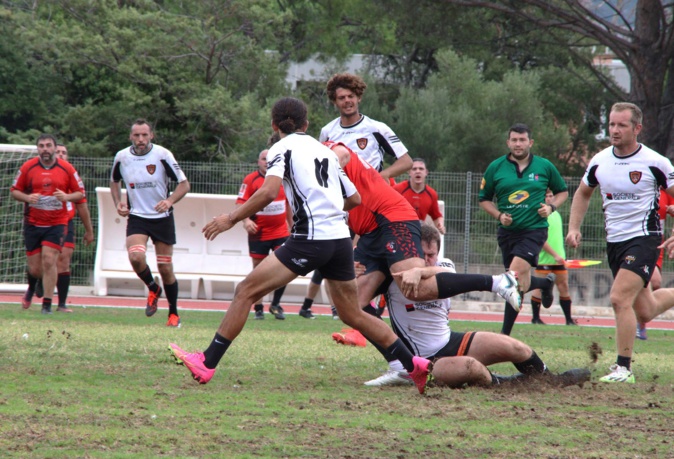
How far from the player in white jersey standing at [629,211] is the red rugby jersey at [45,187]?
7859 mm

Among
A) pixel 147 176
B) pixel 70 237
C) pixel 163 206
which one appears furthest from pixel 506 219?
pixel 70 237

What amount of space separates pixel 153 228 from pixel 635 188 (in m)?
6.08

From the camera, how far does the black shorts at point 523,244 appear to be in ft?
33.2

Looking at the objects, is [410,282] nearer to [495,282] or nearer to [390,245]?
[495,282]

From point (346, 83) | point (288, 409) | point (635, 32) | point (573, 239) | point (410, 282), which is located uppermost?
point (635, 32)

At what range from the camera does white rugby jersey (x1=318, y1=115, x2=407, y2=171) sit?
363 inches

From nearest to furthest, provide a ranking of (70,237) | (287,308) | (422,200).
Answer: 1. (422,200)
2. (70,237)
3. (287,308)

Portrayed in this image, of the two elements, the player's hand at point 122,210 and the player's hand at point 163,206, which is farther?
the player's hand at point 122,210

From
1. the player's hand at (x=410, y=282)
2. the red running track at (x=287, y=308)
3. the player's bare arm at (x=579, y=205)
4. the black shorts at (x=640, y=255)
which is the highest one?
the player's bare arm at (x=579, y=205)

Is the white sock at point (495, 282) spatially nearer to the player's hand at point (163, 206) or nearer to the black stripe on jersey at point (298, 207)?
the black stripe on jersey at point (298, 207)

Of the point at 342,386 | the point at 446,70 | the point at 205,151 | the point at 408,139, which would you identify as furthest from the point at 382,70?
the point at 342,386

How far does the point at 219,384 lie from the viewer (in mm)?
6523

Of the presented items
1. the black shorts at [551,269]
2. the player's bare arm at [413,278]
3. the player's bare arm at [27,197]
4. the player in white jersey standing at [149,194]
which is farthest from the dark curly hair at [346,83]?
the black shorts at [551,269]

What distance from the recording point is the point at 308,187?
6273 millimetres
